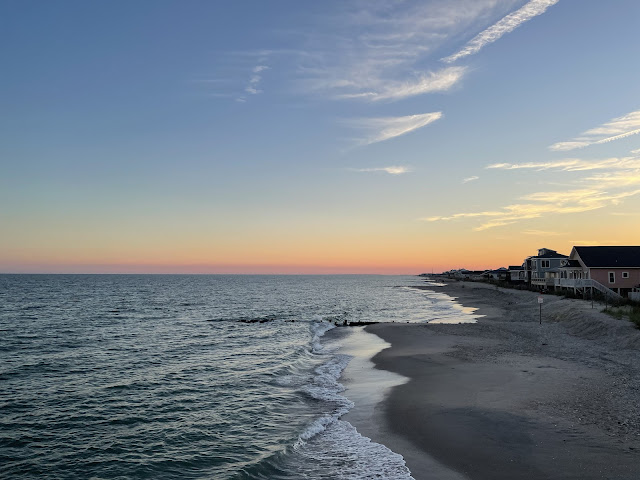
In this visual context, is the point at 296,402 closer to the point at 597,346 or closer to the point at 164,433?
the point at 164,433

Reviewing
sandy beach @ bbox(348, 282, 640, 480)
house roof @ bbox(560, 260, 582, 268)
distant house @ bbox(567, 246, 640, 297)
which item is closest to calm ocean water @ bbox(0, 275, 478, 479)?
sandy beach @ bbox(348, 282, 640, 480)

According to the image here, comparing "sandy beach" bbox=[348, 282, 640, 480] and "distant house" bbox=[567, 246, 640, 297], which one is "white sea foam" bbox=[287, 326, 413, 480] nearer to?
"sandy beach" bbox=[348, 282, 640, 480]

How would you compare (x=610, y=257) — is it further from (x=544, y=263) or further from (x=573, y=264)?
(x=544, y=263)

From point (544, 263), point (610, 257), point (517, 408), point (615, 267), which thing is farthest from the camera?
point (544, 263)

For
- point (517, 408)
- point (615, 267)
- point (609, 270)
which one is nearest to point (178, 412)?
point (517, 408)

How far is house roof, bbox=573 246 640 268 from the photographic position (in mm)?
61875

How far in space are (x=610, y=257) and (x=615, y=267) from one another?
1.76 meters

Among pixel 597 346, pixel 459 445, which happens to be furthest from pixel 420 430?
pixel 597 346

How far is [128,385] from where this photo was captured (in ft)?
79.4

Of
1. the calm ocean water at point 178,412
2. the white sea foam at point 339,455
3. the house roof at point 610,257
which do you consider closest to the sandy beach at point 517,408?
the white sea foam at point 339,455

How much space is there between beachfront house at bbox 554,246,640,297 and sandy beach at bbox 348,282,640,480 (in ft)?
96.9

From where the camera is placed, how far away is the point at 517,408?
57.8 feet

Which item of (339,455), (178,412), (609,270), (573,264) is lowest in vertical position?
(178,412)

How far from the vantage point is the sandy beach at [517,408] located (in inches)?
502
